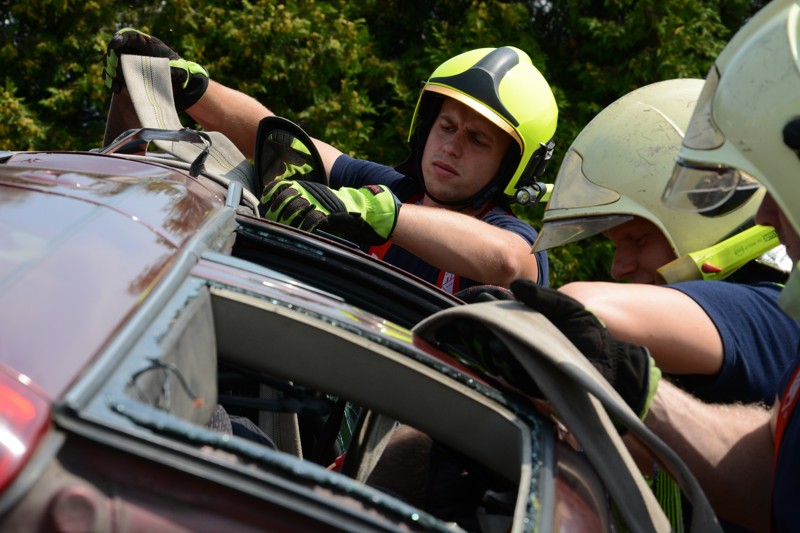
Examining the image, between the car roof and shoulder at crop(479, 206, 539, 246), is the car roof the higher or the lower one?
the higher one

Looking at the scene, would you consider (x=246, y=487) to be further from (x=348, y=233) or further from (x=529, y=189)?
(x=529, y=189)

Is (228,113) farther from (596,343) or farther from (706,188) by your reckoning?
(596,343)

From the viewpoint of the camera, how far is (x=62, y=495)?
3.04 feet

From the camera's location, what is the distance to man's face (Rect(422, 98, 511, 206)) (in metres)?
3.68

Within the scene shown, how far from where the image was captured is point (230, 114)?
12.7ft

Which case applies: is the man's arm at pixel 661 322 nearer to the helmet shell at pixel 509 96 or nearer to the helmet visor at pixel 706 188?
the helmet visor at pixel 706 188

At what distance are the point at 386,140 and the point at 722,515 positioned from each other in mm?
6553

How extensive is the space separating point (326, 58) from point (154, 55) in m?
4.33

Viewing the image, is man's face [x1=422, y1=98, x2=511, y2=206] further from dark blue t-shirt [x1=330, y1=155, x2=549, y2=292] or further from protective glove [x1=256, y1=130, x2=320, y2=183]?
protective glove [x1=256, y1=130, x2=320, y2=183]

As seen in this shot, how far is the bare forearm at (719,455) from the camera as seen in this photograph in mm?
1807

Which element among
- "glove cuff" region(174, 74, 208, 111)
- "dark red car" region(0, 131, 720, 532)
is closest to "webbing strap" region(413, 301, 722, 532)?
"dark red car" region(0, 131, 720, 532)

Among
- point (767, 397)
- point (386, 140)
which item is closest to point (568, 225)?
point (767, 397)

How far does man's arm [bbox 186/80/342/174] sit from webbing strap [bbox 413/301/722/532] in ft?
8.01

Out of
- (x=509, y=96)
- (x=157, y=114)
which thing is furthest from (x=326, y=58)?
(x=157, y=114)
